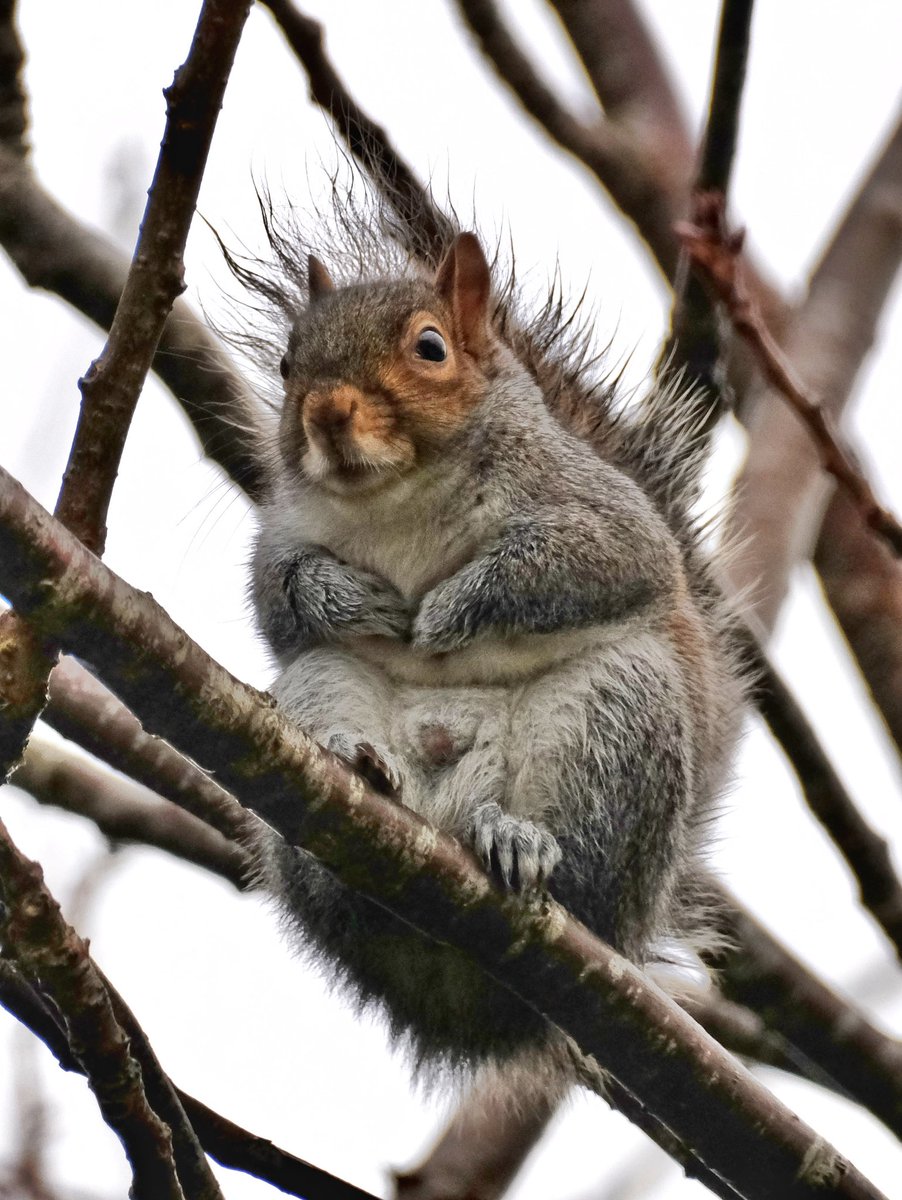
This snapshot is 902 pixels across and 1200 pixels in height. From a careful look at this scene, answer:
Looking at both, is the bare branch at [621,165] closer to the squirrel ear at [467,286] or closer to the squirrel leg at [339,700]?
the squirrel ear at [467,286]

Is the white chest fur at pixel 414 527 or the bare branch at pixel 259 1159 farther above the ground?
the white chest fur at pixel 414 527

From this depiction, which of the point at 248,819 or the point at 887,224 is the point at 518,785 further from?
the point at 887,224

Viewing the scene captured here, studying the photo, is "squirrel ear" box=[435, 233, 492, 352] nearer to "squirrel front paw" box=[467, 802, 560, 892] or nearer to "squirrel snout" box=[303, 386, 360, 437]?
"squirrel snout" box=[303, 386, 360, 437]

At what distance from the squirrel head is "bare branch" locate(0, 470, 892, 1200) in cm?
93

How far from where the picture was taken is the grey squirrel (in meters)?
2.85

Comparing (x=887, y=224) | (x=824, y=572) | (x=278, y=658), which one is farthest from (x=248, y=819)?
(x=887, y=224)

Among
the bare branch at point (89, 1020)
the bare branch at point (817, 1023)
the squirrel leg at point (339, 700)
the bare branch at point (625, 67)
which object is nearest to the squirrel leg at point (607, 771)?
the squirrel leg at point (339, 700)

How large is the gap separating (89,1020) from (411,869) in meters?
0.52

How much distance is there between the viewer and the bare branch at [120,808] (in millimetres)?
3488

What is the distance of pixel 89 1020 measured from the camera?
2.11 meters

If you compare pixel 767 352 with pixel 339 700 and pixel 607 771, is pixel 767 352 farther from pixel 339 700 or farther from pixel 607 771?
pixel 339 700

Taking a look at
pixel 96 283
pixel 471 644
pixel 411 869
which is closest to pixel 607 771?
pixel 471 644

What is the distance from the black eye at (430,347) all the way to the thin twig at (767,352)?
3.90 ft

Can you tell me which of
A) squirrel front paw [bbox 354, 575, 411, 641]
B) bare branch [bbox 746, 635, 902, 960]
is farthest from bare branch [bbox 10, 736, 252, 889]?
bare branch [bbox 746, 635, 902, 960]
